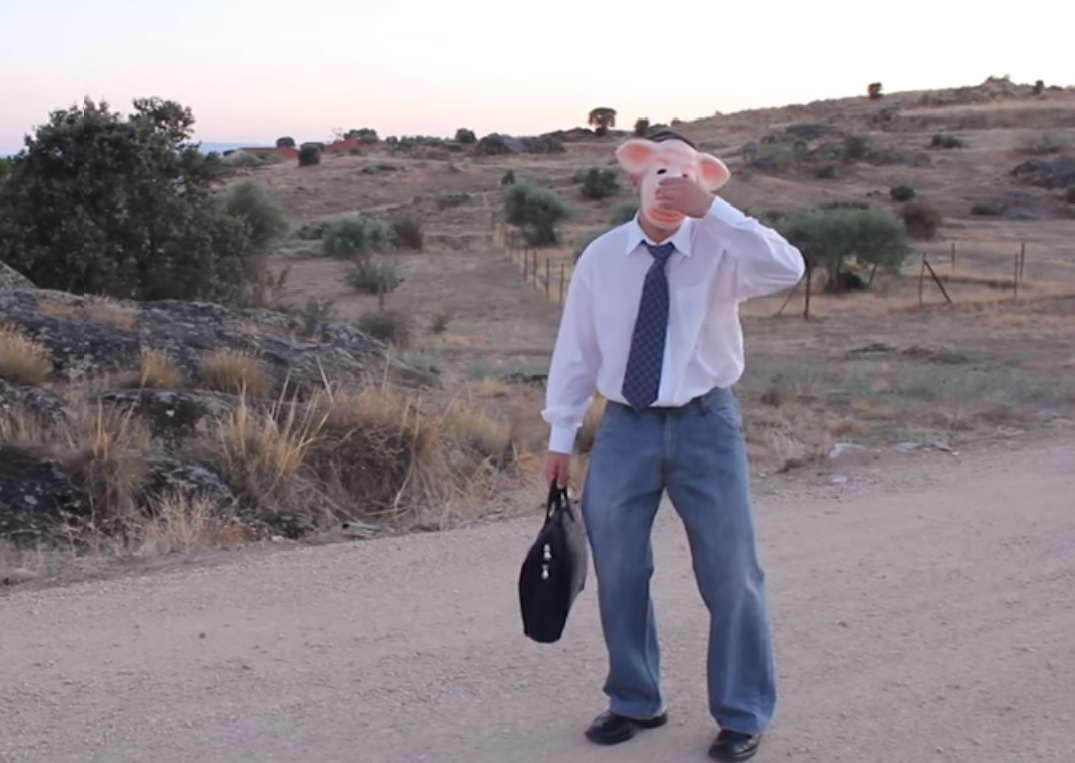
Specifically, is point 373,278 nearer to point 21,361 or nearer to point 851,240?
point 851,240

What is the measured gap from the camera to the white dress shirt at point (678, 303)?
3.92m

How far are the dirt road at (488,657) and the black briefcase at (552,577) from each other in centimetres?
40

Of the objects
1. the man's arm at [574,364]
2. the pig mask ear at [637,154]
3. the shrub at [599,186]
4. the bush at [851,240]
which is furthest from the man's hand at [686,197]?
the shrub at [599,186]

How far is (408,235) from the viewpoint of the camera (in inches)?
1992

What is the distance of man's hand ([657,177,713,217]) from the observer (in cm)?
388

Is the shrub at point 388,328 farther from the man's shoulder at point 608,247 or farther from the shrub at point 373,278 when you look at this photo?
the man's shoulder at point 608,247

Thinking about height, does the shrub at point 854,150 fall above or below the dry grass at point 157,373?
above

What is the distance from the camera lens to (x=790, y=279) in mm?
3975

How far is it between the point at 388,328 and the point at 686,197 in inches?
937

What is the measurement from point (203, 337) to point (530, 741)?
355 inches

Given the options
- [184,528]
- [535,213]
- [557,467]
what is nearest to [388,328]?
[184,528]

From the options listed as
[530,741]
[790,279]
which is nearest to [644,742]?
[530,741]

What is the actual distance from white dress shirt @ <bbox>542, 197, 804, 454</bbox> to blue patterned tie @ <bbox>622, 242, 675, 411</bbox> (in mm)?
18

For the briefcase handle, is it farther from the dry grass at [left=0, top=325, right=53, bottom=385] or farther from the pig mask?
the dry grass at [left=0, top=325, right=53, bottom=385]
